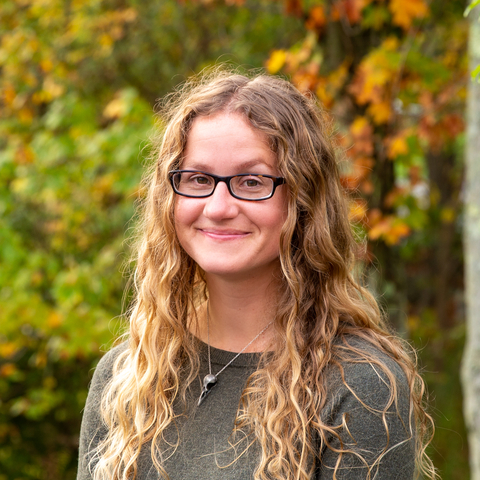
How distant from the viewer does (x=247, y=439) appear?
1591 millimetres

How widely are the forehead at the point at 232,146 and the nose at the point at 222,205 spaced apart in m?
0.07

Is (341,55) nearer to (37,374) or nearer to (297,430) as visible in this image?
(297,430)

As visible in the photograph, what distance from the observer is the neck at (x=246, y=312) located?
1752mm

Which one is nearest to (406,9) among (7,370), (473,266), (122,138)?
(473,266)

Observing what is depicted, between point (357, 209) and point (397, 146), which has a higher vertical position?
point (397, 146)

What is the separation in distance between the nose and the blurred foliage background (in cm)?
145

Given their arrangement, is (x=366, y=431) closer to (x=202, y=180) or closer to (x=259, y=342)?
(x=259, y=342)

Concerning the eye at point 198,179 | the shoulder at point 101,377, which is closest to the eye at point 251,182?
the eye at point 198,179

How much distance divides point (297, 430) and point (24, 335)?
3602 millimetres

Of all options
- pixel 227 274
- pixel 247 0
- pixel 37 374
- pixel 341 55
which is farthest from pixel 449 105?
pixel 37 374

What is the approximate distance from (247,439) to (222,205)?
2.01 feet

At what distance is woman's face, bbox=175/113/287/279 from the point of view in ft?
5.31

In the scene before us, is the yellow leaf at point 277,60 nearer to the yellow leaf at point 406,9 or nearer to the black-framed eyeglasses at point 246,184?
the yellow leaf at point 406,9

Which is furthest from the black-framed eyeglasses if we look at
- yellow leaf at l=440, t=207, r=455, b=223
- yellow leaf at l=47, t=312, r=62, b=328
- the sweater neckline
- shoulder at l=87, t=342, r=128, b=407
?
yellow leaf at l=440, t=207, r=455, b=223
